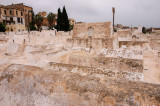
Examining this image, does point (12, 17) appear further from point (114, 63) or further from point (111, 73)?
point (111, 73)

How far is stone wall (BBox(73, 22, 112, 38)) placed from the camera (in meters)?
9.70

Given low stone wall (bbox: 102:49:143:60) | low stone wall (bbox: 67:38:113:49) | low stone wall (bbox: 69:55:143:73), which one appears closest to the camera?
low stone wall (bbox: 69:55:143:73)

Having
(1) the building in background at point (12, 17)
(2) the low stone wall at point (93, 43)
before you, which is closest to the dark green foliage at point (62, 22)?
(1) the building in background at point (12, 17)

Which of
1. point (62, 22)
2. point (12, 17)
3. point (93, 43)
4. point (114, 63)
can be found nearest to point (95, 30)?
point (93, 43)

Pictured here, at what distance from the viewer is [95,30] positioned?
403 inches

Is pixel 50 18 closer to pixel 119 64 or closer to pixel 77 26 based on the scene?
pixel 77 26

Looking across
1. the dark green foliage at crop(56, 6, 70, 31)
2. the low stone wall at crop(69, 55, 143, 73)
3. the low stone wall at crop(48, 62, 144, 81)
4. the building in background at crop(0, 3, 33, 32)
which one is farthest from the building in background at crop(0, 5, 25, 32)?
the low stone wall at crop(48, 62, 144, 81)

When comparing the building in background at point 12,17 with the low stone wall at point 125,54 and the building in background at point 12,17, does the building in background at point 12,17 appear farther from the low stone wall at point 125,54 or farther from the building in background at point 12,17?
the low stone wall at point 125,54

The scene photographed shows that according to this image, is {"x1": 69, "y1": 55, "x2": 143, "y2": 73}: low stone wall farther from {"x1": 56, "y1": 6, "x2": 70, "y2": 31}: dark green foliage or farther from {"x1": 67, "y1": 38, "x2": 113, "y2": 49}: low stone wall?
{"x1": 56, "y1": 6, "x2": 70, "y2": 31}: dark green foliage

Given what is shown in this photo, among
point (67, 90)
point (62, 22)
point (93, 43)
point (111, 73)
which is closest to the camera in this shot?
point (67, 90)

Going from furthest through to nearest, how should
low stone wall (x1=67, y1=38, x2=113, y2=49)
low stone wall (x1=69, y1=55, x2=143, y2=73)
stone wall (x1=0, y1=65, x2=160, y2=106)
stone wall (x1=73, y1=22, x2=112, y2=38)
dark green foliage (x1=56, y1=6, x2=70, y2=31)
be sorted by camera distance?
dark green foliage (x1=56, y1=6, x2=70, y2=31) → stone wall (x1=73, y1=22, x2=112, y2=38) → low stone wall (x1=67, y1=38, x2=113, y2=49) → low stone wall (x1=69, y1=55, x2=143, y2=73) → stone wall (x1=0, y1=65, x2=160, y2=106)

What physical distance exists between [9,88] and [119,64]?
3376 mm

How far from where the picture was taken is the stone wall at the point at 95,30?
9.70 metres

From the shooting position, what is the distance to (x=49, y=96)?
1.39 meters
